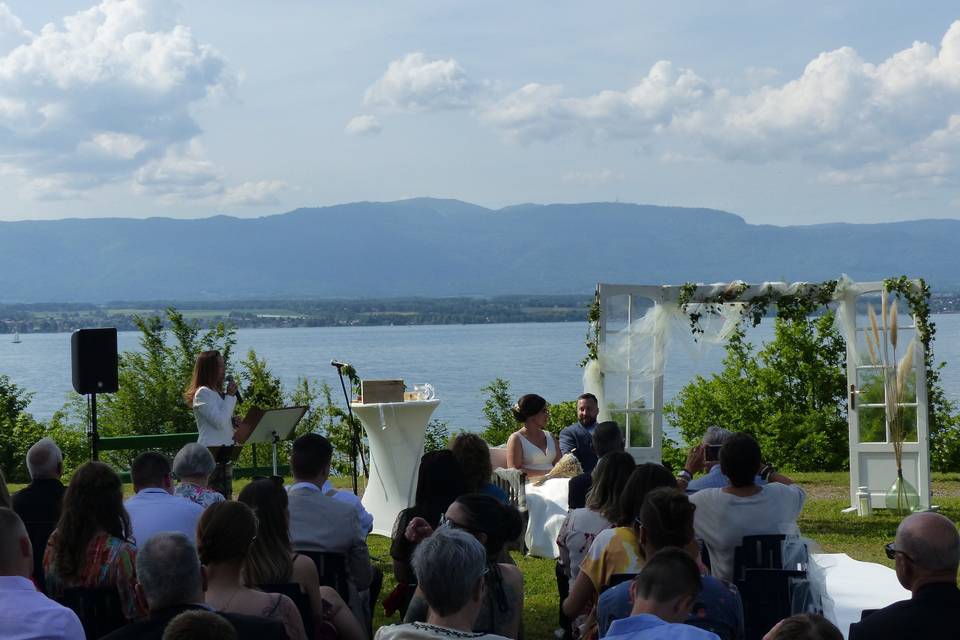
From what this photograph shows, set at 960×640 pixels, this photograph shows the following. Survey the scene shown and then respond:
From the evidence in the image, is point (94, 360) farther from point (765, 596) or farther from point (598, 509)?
point (765, 596)

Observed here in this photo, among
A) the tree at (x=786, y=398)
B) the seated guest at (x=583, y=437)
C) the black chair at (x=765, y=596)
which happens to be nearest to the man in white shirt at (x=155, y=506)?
the black chair at (x=765, y=596)

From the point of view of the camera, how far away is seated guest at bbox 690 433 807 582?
5.33 metres

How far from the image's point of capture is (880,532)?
963 cm

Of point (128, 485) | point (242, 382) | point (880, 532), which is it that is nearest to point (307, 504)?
point (880, 532)

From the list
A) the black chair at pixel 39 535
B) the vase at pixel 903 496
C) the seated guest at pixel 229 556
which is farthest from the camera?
the vase at pixel 903 496

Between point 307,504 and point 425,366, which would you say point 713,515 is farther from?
point 425,366

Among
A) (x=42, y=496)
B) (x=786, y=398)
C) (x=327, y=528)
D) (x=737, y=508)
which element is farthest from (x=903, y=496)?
(x=42, y=496)

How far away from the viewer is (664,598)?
9.91 feet

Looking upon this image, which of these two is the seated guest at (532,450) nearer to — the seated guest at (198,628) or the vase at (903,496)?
the vase at (903,496)

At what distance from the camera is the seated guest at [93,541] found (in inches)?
168

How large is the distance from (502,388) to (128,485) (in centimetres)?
632

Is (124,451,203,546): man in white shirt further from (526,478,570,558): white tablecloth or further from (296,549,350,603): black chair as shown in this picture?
(526,478,570,558): white tablecloth

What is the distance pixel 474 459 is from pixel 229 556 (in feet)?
6.92

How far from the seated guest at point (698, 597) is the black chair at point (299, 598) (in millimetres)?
1015
